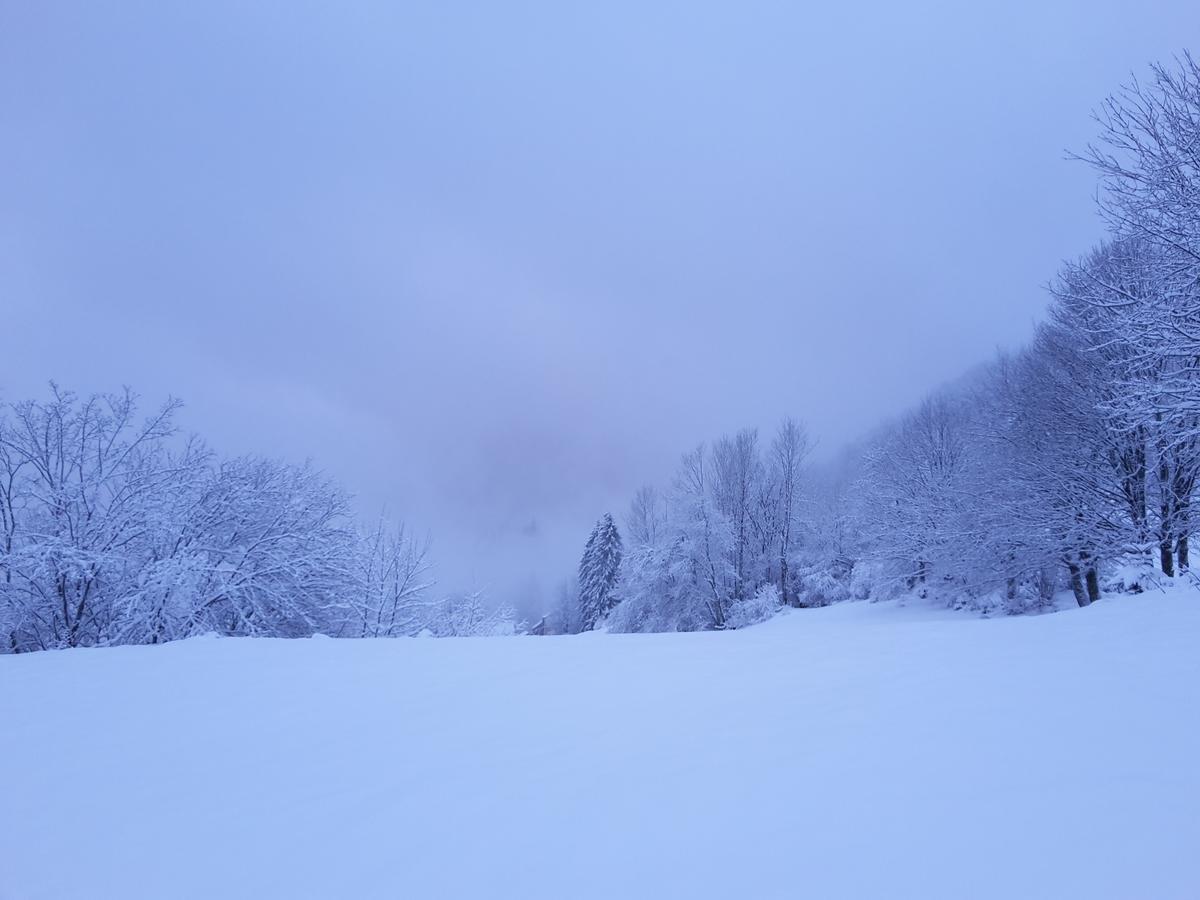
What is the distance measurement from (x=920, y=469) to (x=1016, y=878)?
23.0 m

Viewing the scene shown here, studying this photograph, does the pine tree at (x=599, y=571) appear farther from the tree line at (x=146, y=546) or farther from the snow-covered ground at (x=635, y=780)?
the snow-covered ground at (x=635, y=780)

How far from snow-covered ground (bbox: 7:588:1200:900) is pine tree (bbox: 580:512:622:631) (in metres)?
30.6

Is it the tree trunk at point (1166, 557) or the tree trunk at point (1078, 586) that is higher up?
the tree trunk at point (1166, 557)

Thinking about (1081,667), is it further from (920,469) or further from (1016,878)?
(920,469)

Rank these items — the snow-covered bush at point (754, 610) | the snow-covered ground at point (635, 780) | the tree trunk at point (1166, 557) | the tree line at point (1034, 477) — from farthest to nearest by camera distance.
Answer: the snow-covered bush at point (754, 610) < the tree trunk at point (1166, 557) < the tree line at point (1034, 477) < the snow-covered ground at point (635, 780)

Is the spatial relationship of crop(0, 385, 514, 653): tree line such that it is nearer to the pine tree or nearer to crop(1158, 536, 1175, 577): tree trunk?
crop(1158, 536, 1175, 577): tree trunk

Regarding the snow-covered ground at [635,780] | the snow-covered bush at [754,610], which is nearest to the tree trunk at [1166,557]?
the snow-covered ground at [635,780]

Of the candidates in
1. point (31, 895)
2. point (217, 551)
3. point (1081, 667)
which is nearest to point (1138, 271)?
point (1081, 667)

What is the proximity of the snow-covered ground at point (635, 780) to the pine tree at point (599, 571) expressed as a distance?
30.6 m

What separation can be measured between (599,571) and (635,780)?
33942 mm

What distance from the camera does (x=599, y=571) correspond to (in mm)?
35969

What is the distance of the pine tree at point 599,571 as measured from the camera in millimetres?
34562

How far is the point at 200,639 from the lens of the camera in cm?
749

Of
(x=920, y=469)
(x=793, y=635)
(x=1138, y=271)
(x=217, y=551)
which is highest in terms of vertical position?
(x=1138, y=271)
